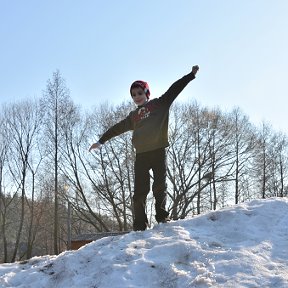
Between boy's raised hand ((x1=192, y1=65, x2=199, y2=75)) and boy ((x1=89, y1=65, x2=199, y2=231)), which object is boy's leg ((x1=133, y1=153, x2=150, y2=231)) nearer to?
boy ((x1=89, y1=65, x2=199, y2=231))

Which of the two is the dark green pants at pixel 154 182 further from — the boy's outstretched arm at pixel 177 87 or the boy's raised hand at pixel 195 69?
the boy's raised hand at pixel 195 69

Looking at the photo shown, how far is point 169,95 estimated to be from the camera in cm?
538

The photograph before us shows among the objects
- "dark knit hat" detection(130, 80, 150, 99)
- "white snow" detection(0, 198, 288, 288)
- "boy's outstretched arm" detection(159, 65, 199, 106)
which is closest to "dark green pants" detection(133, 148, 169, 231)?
"white snow" detection(0, 198, 288, 288)

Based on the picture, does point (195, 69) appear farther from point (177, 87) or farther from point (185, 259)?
point (185, 259)

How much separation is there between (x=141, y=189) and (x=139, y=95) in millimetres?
1220

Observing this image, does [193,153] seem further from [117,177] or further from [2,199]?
[2,199]

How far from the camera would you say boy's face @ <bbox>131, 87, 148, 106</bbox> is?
5.43m

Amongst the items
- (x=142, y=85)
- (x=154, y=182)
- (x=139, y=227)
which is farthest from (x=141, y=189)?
(x=142, y=85)

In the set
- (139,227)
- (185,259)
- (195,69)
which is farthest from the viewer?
(139,227)

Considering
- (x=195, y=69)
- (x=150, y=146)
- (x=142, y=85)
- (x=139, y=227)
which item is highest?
(x=195, y=69)

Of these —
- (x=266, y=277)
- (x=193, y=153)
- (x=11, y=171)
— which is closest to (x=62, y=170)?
(x=11, y=171)

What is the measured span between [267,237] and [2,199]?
2857cm

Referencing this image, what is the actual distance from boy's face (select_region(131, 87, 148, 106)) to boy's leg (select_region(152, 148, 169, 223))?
68 cm

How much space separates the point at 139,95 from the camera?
545cm
